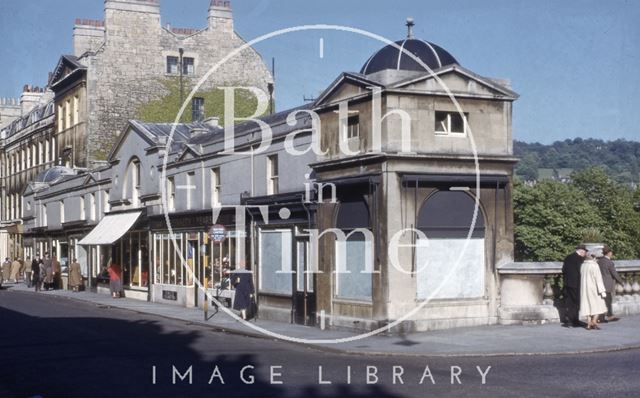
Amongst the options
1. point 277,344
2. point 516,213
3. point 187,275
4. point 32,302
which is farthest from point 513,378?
point 516,213

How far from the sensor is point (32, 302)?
127 feet

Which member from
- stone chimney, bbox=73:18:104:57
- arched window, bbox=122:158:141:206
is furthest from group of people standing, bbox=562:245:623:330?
stone chimney, bbox=73:18:104:57

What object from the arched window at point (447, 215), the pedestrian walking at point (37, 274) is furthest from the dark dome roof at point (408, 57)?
Answer: the pedestrian walking at point (37, 274)

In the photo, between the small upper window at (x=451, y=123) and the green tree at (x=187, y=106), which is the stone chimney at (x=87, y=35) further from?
the small upper window at (x=451, y=123)

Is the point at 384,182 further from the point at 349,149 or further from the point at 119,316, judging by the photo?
the point at 119,316

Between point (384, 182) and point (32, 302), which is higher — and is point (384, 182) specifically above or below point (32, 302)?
above

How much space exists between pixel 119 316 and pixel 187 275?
15.9 ft

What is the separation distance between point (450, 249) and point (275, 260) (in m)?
6.55

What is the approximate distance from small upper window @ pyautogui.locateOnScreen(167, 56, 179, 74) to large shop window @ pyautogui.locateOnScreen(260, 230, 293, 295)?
3293 cm

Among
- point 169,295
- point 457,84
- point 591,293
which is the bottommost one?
point 169,295

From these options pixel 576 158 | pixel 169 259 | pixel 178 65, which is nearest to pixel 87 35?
pixel 178 65

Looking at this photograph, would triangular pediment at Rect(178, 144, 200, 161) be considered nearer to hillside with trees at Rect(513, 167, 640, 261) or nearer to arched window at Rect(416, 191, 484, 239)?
arched window at Rect(416, 191, 484, 239)

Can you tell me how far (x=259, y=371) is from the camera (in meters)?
15.7

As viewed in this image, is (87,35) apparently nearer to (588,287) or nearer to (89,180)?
(89,180)
